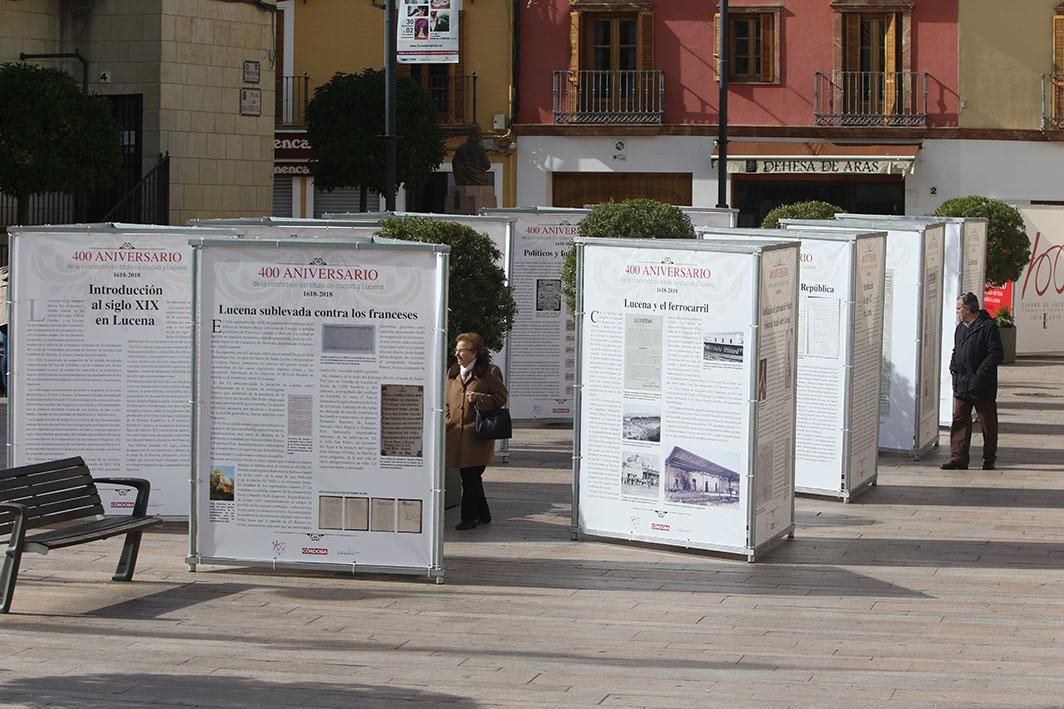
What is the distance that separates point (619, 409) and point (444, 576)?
1.97m

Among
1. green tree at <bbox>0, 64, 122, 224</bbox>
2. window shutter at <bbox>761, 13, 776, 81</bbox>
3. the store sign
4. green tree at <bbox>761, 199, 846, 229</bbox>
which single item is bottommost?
green tree at <bbox>761, 199, 846, 229</bbox>

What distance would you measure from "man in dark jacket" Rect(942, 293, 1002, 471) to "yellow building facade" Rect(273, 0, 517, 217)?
81.5 ft

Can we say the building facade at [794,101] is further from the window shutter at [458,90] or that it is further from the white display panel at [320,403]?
the white display panel at [320,403]

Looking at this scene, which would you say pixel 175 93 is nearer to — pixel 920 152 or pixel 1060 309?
pixel 1060 309

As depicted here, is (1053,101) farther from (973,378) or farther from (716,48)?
(973,378)

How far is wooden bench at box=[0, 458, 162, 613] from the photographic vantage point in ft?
34.0

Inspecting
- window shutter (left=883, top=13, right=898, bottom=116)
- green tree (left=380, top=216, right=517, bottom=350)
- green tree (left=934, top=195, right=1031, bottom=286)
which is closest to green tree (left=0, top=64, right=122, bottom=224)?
green tree (left=380, top=216, right=517, bottom=350)

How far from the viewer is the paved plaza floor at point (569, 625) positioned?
8.80 m

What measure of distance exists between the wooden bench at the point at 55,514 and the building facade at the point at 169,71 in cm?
1510

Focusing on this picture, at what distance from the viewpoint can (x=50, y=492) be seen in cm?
1102

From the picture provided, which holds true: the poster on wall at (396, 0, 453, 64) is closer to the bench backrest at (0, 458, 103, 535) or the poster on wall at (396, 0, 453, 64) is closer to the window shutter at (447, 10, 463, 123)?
the window shutter at (447, 10, 463, 123)

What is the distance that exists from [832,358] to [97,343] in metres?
6.20

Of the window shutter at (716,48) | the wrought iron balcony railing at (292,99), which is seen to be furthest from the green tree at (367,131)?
the window shutter at (716,48)

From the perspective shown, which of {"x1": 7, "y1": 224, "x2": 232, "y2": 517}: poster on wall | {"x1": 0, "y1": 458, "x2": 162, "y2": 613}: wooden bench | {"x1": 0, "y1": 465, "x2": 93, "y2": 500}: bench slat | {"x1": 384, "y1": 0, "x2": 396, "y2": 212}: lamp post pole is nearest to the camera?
{"x1": 0, "y1": 458, "x2": 162, "y2": 613}: wooden bench
